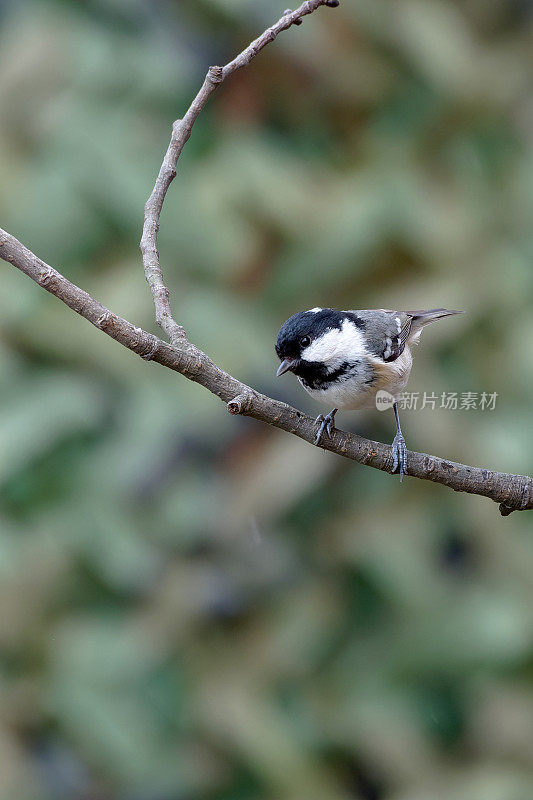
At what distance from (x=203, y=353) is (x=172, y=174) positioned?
0.20 meters

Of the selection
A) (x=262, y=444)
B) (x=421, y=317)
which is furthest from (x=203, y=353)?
(x=262, y=444)

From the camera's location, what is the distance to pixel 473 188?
2705 mm

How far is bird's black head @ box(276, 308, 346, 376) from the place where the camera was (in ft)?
3.46

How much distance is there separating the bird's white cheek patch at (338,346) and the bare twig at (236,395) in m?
0.18

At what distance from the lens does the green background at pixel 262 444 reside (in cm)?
229

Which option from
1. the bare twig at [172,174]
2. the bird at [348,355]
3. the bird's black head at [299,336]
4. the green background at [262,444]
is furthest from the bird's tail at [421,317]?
the green background at [262,444]

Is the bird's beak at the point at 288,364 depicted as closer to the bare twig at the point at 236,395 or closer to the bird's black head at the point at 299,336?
the bird's black head at the point at 299,336

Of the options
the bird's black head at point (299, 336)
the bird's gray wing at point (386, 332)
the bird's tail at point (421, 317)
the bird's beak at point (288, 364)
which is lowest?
the bird's beak at point (288, 364)

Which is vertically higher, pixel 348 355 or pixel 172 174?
pixel 348 355

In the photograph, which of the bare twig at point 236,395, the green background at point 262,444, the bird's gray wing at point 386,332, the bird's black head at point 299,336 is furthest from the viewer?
the green background at point 262,444

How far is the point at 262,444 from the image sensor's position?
248cm

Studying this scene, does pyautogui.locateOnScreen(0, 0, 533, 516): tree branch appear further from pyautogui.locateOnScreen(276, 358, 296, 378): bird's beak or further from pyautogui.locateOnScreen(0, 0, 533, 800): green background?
pyautogui.locateOnScreen(0, 0, 533, 800): green background

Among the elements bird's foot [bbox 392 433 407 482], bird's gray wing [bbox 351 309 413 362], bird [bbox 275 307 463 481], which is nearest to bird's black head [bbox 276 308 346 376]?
bird [bbox 275 307 463 481]

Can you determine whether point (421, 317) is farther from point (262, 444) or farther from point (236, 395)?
point (262, 444)
